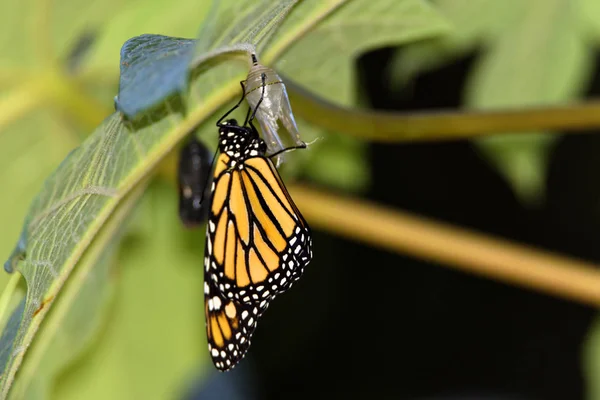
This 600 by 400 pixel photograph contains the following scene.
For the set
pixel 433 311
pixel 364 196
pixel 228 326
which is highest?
pixel 228 326

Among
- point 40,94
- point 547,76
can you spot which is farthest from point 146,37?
point 547,76

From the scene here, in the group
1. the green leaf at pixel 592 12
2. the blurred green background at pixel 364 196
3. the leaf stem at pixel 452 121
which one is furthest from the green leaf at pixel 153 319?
the green leaf at pixel 592 12

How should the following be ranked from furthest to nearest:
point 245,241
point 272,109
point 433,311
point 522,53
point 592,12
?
point 433,311
point 522,53
point 592,12
point 245,241
point 272,109

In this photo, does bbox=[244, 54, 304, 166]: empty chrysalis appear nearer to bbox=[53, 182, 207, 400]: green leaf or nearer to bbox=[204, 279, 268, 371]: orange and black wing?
bbox=[204, 279, 268, 371]: orange and black wing

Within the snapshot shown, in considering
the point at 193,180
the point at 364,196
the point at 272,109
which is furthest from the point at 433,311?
the point at 272,109

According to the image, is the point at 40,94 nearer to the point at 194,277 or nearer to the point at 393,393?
the point at 194,277

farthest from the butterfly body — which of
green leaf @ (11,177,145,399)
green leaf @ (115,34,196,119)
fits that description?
green leaf @ (115,34,196,119)

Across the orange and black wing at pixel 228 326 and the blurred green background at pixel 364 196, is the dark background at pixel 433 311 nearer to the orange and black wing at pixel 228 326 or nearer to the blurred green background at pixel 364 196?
the blurred green background at pixel 364 196

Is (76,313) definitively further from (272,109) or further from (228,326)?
(272,109)
